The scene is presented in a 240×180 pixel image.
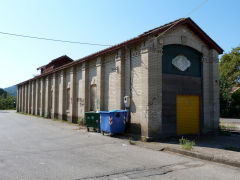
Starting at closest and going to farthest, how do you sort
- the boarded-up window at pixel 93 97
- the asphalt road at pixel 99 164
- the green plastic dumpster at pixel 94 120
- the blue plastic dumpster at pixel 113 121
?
the asphalt road at pixel 99 164
the blue plastic dumpster at pixel 113 121
the green plastic dumpster at pixel 94 120
the boarded-up window at pixel 93 97

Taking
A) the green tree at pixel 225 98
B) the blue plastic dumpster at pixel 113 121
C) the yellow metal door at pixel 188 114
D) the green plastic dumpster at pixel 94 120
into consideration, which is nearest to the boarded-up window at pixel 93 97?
the green plastic dumpster at pixel 94 120

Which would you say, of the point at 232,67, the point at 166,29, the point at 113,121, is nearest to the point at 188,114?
the point at 113,121

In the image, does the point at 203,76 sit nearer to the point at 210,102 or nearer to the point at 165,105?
the point at 210,102

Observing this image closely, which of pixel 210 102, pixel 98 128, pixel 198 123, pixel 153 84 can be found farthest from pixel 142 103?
pixel 210 102

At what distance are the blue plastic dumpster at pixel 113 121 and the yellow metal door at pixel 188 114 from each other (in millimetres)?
2908

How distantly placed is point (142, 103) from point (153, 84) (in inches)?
42.0

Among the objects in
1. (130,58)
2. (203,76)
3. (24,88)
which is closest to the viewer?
(130,58)

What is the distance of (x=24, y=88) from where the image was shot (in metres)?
36.4

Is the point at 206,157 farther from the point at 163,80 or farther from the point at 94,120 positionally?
the point at 94,120

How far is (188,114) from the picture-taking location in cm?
1227

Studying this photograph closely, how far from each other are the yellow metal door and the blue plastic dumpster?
115 inches

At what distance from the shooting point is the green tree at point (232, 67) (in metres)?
44.1

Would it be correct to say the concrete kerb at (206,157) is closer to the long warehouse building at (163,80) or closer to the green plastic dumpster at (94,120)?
the long warehouse building at (163,80)

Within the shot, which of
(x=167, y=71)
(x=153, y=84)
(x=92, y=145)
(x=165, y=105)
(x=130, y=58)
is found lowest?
(x=92, y=145)
